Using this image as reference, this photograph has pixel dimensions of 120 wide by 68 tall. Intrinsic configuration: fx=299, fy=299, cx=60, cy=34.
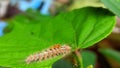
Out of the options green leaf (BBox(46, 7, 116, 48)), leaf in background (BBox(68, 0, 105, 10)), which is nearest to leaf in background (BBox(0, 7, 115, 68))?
green leaf (BBox(46, 7, 116, 48))

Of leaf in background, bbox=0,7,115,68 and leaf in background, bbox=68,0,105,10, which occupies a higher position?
A: leaf in background, bbox=68,0,105,10

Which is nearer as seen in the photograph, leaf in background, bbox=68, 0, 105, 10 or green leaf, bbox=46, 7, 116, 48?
green leaf, bbox=46, 7, 116, 48

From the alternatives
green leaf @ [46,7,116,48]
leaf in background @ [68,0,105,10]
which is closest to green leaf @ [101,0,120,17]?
green leaf @ [46,7,116,48]

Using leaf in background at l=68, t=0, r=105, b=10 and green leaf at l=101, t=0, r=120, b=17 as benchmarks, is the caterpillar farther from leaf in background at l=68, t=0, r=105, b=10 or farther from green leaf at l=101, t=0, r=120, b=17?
leaf in background at l=68, t=0, r=105, b=10

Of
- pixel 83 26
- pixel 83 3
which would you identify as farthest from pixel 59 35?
pixel 83 3

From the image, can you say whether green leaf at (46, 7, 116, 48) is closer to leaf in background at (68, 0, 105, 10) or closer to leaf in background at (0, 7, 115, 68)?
leaf in background at (0, 7, 115, 68)

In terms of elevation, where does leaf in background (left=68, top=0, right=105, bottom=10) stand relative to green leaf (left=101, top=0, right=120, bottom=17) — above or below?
above

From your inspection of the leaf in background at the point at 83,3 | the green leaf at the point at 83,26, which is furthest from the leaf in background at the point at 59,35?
the leaf in background at the point at 83,3

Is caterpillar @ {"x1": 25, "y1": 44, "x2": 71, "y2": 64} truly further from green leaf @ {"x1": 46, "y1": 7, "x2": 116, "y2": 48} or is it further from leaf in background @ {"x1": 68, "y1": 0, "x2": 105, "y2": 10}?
leaf in background @ {"x1": 68, "y1": 0, "x2": 105, "y2": 10}

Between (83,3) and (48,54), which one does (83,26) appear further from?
(83,3)

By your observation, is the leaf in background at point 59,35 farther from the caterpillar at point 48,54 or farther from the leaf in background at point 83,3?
the leaf in background at point 83,3
